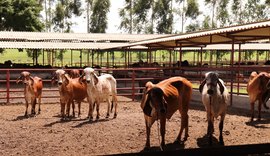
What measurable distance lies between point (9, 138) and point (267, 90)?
23.0 ft

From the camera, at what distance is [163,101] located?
220 inches

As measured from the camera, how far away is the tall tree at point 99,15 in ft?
196

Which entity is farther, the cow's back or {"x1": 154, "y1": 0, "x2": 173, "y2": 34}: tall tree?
{"x1": 154, "y1": 0, "x2": 173, "y2": 34}: tall tree

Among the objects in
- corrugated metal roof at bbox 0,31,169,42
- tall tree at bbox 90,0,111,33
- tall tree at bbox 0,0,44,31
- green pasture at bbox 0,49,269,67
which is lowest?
green pasture at bbox 0,49,269,67

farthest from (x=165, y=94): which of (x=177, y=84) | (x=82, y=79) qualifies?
(x=82, y=79)

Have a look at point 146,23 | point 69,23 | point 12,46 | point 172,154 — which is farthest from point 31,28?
point 172,154

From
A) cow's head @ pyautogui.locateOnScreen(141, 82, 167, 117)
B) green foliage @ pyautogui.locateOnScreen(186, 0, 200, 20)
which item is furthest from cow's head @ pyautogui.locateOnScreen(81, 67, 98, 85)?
green foliage @ pyautogui.locateOnScreen(186, 0, 200, 20)

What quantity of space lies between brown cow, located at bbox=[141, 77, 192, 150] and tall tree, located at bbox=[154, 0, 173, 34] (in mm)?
54822

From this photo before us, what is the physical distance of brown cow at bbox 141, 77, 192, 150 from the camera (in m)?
5.55

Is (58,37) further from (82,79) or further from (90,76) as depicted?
(90,76)

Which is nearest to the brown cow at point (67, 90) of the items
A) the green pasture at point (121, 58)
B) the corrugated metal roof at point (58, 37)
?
the green pasture at point (121, 58)

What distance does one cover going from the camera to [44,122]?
9.46 m

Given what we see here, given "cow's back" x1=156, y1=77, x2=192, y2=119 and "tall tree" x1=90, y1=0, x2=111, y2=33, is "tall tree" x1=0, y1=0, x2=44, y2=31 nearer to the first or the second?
"tall tree" x1=90, y1=0, x2=111, y2=33

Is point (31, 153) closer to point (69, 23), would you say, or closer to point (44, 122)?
point (44, 122)
